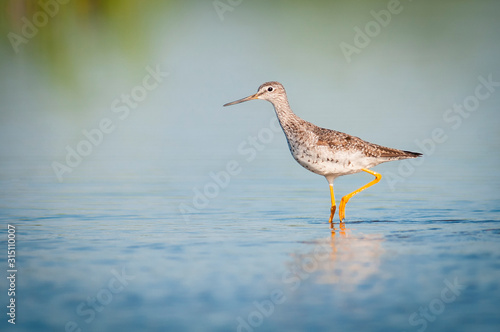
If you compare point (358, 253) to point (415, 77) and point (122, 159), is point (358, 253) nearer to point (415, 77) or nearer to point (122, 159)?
point (122, 159)

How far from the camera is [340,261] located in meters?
7.50

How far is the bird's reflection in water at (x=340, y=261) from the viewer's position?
6.92m

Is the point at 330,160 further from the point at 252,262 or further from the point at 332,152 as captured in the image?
the point at 252,262

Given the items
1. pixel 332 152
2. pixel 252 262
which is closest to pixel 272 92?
pixel 332 152

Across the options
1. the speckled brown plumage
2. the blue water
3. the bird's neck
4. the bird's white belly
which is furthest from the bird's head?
the blue water

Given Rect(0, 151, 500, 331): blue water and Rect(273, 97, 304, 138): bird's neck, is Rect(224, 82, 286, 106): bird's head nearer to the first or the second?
Rect(273, 97, 304, 138): bird's neck

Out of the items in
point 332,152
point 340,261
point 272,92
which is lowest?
point 340,261

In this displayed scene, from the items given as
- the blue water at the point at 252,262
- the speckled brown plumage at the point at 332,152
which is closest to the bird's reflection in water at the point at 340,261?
the blue water at the point at 252,262

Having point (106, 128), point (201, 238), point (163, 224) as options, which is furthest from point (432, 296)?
point (106, 128)

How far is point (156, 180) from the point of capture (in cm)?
1269

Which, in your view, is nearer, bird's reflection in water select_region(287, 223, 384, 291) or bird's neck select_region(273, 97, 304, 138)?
bird's reflection in water select_region(287, 223, 384, 291)

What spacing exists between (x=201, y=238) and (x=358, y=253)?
1.83m

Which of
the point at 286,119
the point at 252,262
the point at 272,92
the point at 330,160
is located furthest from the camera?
the point at 272,92

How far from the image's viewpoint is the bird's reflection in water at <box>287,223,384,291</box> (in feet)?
22.7
